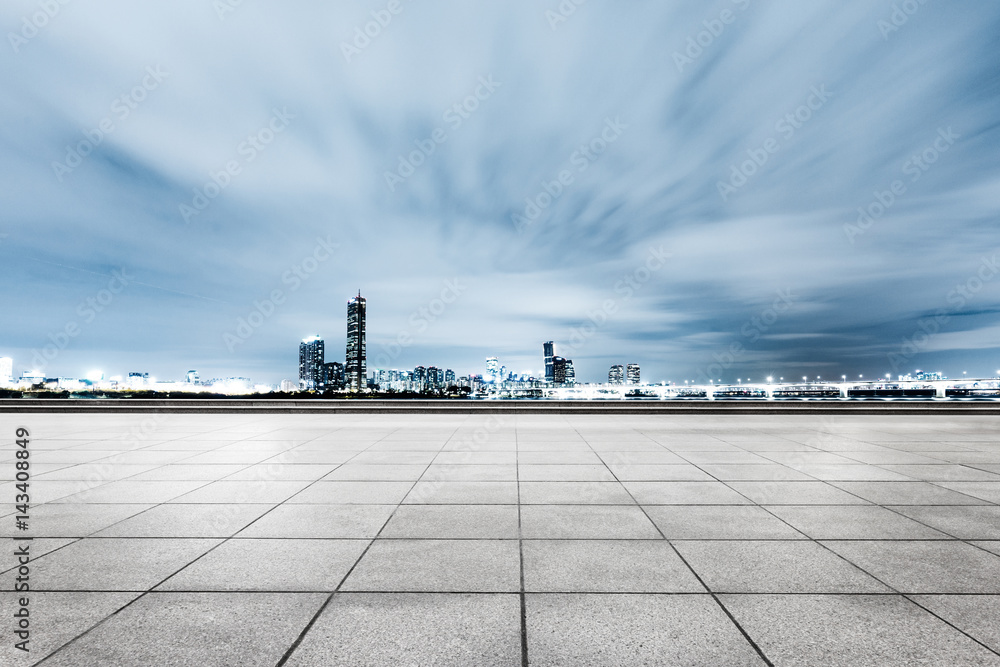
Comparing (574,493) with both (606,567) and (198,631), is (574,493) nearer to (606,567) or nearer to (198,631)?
(606,567)

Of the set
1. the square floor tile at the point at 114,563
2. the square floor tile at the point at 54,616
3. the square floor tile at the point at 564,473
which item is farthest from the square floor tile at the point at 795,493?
the square floor tile at the point at 54,616

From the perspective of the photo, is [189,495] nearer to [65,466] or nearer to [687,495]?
[65,466]

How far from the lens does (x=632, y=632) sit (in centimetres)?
337

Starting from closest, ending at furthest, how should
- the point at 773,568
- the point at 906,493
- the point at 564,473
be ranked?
the point at 773,568, the point at 906,493, the point at 564,473

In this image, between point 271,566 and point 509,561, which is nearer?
point 271,566

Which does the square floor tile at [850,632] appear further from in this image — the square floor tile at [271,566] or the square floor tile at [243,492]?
the square floor tile at [243,492]

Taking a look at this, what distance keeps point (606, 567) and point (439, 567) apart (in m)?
1.55

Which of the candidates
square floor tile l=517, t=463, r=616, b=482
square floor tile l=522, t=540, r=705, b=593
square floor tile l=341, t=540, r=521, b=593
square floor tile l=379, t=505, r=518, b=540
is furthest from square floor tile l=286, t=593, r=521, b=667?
square floor tile l=517, t=463, r=616, b=482

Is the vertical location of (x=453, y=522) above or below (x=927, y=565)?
above

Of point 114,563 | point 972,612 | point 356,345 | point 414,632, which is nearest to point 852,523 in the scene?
point 972,612

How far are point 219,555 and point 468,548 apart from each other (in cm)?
246

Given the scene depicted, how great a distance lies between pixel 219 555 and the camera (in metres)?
4.78

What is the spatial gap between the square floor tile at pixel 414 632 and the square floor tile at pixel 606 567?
530mm

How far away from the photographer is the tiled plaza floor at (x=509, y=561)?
3234 millimetres
